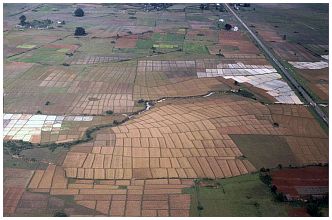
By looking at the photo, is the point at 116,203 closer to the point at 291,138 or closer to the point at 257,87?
the point at 291,138

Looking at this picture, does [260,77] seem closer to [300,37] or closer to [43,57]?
[300,37]

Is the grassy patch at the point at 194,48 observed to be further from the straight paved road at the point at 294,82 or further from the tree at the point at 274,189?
the tree at the point at 274,189

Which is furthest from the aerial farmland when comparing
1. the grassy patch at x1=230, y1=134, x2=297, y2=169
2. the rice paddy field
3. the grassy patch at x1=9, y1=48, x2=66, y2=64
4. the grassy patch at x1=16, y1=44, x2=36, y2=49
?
the grassy patch at x1=16, y1=44, x2=36, y2=49

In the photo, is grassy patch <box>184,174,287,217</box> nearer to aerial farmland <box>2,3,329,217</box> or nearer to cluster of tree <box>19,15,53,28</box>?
aerial farmland <box>2,3,329,217</box>

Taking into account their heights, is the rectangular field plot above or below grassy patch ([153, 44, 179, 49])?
below

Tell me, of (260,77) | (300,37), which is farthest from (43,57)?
(300,37)

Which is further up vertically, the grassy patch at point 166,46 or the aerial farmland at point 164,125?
the grassy patch at point 166,46

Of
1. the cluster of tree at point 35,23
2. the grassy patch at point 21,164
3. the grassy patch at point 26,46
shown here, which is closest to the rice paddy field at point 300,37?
the grassy patch at point 21,164
